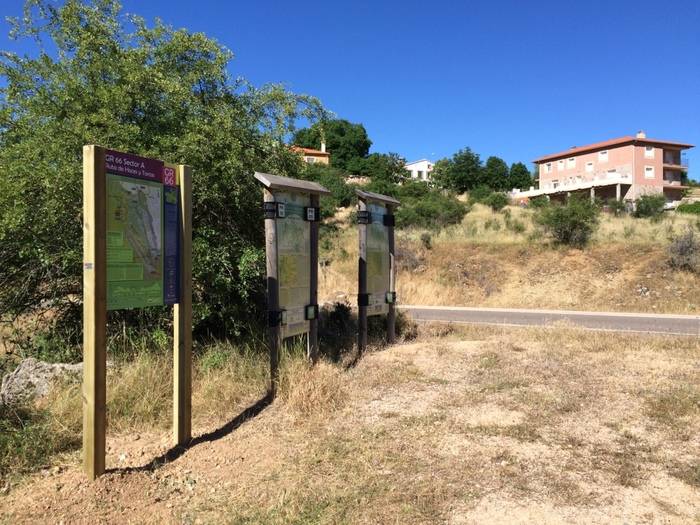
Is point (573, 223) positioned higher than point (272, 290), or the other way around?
point (573, 223)

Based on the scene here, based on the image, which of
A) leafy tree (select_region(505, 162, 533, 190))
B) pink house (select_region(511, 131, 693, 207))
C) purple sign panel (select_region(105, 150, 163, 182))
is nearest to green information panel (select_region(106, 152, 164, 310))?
purple sign panel (select_region(105, 150, 163, 182))

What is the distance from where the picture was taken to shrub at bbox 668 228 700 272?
1944 cm

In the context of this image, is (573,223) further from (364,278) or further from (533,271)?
(364,278)

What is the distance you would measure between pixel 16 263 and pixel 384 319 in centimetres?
569

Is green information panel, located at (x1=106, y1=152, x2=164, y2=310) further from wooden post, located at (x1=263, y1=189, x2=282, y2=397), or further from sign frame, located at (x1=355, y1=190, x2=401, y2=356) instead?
sign frame, located at (x1=355, y1=190, x2=401, y2=356)

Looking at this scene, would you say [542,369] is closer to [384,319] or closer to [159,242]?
[384,319]

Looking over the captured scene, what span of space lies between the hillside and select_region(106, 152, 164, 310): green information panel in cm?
1502

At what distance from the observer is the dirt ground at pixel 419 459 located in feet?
10.8

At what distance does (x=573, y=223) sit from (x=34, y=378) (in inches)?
840

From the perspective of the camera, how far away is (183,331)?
437 centimetres

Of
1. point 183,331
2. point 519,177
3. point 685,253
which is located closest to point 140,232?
point 183,331

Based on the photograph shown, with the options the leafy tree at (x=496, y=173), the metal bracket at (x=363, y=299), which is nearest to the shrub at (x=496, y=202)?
the leafy tree at (x=496, y=173)

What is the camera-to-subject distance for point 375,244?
28.9ft

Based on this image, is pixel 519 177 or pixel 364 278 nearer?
pixel 364 278
